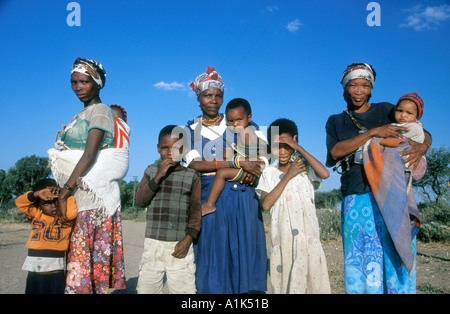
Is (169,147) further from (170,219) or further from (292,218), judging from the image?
(292,218)

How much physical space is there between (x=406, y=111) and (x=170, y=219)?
87.3 inches

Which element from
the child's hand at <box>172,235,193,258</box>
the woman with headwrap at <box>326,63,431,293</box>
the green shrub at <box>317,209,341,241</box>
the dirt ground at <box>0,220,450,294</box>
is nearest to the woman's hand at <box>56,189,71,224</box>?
the child's hand at <box>172,235,193,258</box>

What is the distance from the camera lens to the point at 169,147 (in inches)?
121

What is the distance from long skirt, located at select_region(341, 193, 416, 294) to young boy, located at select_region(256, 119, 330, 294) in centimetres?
29

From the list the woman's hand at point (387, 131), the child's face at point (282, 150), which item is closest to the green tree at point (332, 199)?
the child's face at point (282, 150)

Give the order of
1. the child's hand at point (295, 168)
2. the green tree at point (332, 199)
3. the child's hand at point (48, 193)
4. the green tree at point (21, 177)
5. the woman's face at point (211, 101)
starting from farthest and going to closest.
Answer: the green tree at point (21, 177)
the green tree at point (332, 199)
the woman's face at point (211, 101)
the child's hand at point (295, 168)
the child's hand at point (48, 193)

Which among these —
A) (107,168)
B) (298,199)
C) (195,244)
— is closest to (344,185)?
(298,199)

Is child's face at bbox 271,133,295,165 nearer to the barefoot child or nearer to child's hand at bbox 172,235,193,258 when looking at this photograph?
the barefoot child

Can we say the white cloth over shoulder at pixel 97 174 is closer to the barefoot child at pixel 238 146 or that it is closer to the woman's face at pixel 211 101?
the barefoot child at pixel 238 146

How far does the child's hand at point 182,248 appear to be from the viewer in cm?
286

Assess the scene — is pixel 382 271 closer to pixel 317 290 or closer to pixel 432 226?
pixel 317 290

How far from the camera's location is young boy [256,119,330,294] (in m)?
2.98

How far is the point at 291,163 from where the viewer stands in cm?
328

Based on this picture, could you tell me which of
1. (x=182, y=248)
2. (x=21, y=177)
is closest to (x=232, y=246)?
(x=182, y=248)
